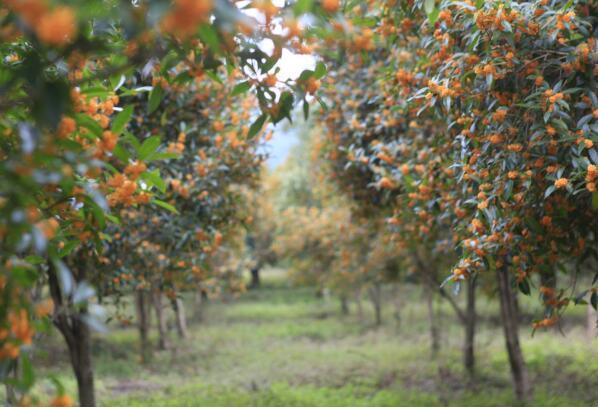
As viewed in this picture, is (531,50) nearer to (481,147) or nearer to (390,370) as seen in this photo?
(481,147)

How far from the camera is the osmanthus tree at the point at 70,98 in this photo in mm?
1104

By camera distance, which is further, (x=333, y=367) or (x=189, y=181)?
(x=333, y=367)

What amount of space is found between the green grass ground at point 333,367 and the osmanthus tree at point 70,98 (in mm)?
4259

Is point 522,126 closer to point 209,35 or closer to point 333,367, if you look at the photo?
point 209,35

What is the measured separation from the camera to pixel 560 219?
329 centimetres

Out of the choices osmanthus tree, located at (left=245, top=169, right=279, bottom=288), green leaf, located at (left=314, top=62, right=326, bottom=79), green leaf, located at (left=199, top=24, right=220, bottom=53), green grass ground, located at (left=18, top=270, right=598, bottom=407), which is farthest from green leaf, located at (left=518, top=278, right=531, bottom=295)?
osmanthus tree, located at (left=245, top=169, right=279, bottom=288)

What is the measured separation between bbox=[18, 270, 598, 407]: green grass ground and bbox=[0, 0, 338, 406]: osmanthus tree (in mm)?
4259

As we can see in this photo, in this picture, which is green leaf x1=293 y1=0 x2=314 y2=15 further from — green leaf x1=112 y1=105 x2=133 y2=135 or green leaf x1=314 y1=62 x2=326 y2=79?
green leaf x1=112 y1=105 x2=133 y2=135

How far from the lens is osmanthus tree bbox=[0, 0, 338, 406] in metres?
1.10

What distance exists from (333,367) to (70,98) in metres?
10.7

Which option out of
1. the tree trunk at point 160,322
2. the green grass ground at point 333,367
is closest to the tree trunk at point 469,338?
the green grass ground at point 333,367

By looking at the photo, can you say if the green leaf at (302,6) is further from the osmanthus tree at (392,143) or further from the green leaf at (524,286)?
the green leaf at (524,286)

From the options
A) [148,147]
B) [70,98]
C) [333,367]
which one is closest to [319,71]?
[148,147]

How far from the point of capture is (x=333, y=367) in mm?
11320
